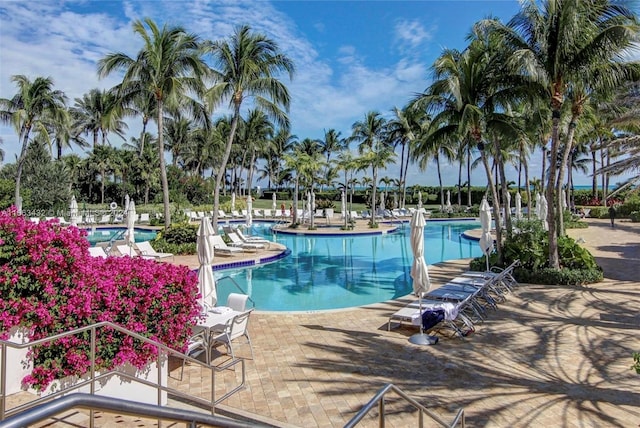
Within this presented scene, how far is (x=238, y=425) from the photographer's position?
1737 millimetres

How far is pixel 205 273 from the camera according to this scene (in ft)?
24.5

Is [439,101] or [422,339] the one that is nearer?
[422,339]

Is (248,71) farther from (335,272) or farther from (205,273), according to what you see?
(205,273)

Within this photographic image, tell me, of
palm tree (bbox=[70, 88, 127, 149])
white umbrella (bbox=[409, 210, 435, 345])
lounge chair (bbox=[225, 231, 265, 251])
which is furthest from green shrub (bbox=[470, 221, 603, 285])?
palm tree (bbox=[70, 88, 127, 149])

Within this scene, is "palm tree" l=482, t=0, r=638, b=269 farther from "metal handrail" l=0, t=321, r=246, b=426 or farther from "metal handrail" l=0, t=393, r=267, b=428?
"metal handrail" l=0, t=393, r=267, b=428

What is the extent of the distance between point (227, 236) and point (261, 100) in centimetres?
668

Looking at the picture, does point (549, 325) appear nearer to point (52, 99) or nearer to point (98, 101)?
point (52, 99)

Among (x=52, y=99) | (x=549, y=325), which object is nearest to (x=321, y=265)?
(x=549, y=325)

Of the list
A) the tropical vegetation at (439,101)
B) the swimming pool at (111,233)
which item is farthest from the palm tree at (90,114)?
the swimming pool at (111,233)

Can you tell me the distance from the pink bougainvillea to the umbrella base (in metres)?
4.04

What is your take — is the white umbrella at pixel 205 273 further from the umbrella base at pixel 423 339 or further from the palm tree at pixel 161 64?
the palm tree at pixel 161 64

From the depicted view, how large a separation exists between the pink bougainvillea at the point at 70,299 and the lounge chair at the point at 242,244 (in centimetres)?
1279

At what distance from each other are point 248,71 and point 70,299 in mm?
15572

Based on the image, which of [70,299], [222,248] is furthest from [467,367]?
[222,248]
